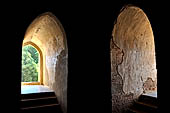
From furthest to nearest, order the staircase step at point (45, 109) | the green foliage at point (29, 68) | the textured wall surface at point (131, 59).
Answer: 1. the green foliage at point (29, 68)
2. the textured wall surface at point (131, 59)
3. the staircase step at point (45, 109)

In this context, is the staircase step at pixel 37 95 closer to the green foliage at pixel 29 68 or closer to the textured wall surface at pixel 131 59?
the textured wall surface at pixel 131 59

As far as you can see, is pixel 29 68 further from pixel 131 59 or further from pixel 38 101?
pixel 131 59

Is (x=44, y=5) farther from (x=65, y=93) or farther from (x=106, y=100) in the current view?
(x=106, y=100)

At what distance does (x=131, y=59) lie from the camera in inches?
178

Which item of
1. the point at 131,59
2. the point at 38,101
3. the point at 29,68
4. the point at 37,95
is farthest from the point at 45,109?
the point at 29,68

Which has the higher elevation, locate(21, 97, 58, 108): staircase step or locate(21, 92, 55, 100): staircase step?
locate(21, 92, 55, 100): staircase step

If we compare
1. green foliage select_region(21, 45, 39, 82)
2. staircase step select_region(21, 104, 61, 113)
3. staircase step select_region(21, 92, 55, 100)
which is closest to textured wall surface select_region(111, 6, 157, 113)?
staircase step select_region(21, 104, 61, 113)

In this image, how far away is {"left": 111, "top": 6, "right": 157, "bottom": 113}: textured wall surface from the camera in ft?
13.7

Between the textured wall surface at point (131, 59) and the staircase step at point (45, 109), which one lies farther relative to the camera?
the textured wall surface at point (131, 59)

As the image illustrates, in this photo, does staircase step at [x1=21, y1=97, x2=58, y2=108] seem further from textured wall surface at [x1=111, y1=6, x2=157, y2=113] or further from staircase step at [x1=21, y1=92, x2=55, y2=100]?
textured wall surface at [x1=111, y1=6, x2=157, y2=113]

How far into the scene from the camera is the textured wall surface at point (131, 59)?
4.18 metres

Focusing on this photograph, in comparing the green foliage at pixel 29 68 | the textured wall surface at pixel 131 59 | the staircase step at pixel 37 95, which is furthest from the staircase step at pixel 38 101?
the green foliage at pixel 29 68

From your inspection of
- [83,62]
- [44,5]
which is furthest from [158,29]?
[44,5]

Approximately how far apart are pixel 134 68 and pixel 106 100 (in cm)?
148
